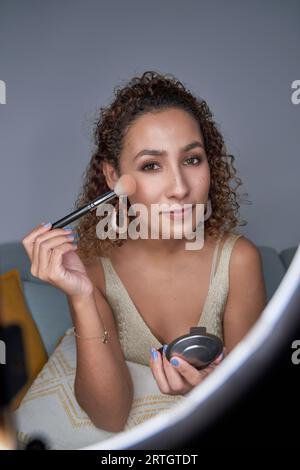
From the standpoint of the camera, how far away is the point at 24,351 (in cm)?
104

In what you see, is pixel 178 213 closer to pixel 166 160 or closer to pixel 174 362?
pixel 166 160

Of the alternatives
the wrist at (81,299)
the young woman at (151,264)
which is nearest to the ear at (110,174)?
the young woman at (151,264)

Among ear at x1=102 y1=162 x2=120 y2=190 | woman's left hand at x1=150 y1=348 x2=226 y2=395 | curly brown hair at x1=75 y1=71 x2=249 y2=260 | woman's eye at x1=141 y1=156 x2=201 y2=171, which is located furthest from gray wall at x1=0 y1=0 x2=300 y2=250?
woman's left hand at x1=150 y1=348 x2=226 y2=395

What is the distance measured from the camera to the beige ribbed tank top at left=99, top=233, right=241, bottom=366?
37.0 inches

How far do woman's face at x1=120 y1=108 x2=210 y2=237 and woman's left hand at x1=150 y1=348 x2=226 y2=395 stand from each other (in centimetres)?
28

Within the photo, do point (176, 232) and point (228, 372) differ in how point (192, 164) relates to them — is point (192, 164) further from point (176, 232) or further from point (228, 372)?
point (228, 372)

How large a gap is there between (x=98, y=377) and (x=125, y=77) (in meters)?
0.80

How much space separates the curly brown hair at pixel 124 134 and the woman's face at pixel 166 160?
36 mm

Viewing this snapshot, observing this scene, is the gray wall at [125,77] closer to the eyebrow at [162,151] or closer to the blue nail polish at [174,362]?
the eyebrow at [162,151]

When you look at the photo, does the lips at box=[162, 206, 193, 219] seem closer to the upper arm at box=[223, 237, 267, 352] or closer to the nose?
the nose

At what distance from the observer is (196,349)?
1.98ft

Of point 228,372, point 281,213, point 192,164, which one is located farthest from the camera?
point 281,213
